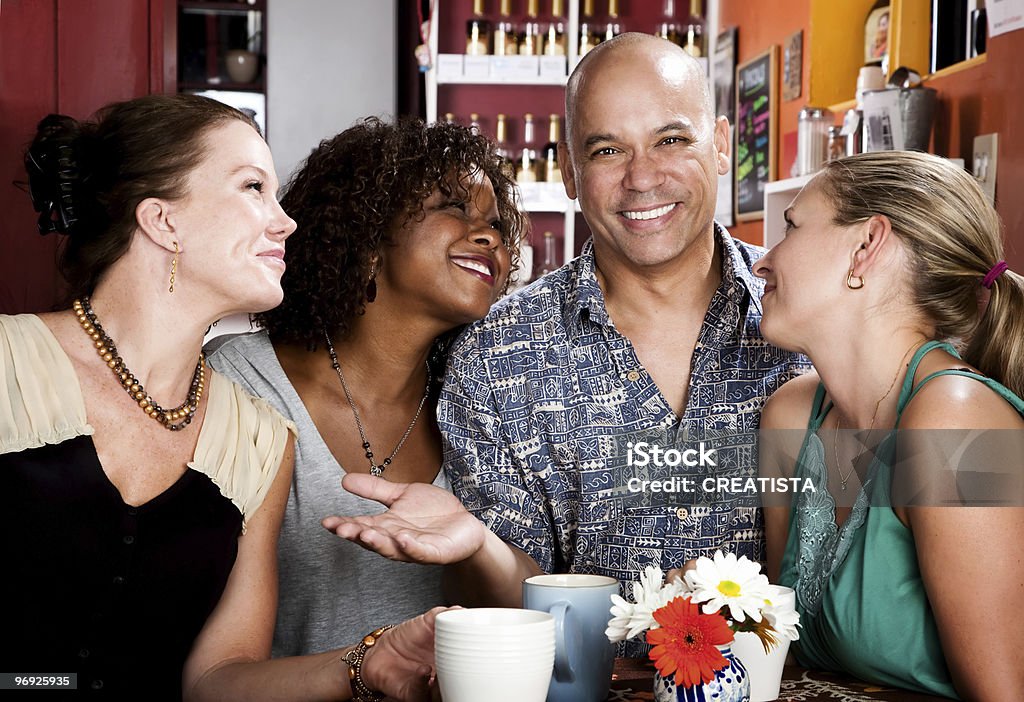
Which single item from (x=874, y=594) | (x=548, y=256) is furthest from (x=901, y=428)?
(x=548, y=256)

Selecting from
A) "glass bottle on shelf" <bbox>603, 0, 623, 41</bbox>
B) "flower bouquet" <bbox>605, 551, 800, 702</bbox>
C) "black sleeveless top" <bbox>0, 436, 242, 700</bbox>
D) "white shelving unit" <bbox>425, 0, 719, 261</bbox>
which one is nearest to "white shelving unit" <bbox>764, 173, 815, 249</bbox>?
"white shelving unit" <bbox>425, 0, 719, 261</bbox>

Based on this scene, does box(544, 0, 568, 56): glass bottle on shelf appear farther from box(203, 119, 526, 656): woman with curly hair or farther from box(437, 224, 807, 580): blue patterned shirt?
box(437, 224, 807, 580): blue patterned shirt

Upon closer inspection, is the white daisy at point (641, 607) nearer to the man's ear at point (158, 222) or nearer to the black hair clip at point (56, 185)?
the man's ear at point (158, 222)

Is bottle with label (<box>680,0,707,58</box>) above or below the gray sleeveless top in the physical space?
above

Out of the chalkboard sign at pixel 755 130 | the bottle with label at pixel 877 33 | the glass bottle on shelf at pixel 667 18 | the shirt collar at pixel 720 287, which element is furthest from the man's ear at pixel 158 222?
the glass bottle on shelf at pixel 667 18

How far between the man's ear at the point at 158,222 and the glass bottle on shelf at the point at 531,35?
14.7 ft

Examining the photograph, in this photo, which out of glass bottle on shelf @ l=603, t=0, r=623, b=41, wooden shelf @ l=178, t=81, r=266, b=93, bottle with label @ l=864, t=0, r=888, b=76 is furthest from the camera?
glass bottle on shelf @ l=603, t=0, r=623, b=41

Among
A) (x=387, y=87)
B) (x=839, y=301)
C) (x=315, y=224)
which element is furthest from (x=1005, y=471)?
(x=387, y=87)

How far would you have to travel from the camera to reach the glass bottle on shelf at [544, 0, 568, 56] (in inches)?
225

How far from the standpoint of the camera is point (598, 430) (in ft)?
6.07

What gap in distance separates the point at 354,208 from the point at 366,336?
248 millimetres

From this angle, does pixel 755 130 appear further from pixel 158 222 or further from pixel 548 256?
pixel 158 222

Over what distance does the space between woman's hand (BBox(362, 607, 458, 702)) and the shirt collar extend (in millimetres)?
829

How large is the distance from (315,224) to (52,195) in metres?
0.63
